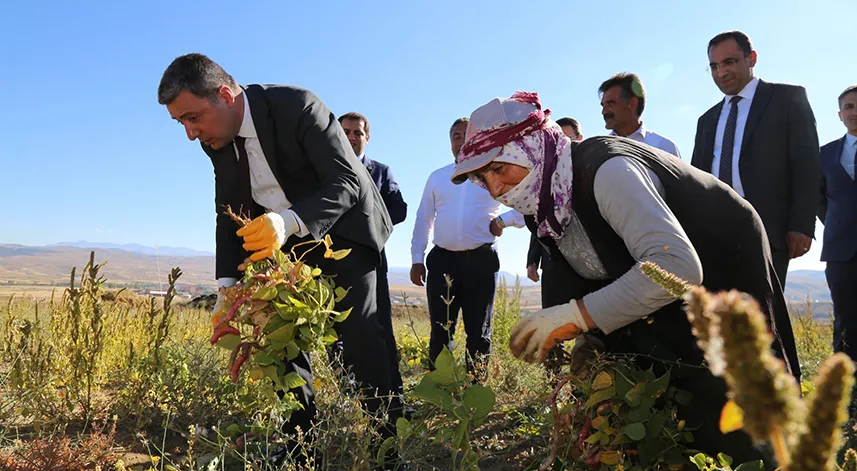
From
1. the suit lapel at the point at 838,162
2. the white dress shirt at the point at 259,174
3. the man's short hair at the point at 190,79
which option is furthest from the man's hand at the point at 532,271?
the man's short hair at the point at 190,79

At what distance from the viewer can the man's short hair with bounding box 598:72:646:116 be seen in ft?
12.6

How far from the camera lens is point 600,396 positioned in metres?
1.58

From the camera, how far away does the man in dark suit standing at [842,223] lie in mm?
3551

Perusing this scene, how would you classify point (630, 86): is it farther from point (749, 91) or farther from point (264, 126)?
point (264, 126)

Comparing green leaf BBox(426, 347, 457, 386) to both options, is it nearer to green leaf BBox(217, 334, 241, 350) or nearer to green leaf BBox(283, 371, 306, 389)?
green leaf BBox(283, 371, 306, 389)

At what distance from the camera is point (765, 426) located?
350 millimetres

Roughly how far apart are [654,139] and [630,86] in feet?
1.25

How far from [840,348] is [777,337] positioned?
2.24m

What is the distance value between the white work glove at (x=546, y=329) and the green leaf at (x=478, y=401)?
301mm

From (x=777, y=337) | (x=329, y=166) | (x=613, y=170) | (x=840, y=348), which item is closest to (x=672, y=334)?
(x=777, y=337)

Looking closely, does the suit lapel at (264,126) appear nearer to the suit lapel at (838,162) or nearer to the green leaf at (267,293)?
the green leaf at (267,293)

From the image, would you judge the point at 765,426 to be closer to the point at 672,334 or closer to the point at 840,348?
the point at 672,334

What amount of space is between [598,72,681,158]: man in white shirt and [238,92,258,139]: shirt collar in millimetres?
2410

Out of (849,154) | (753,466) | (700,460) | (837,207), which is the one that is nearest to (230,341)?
(700,460)
